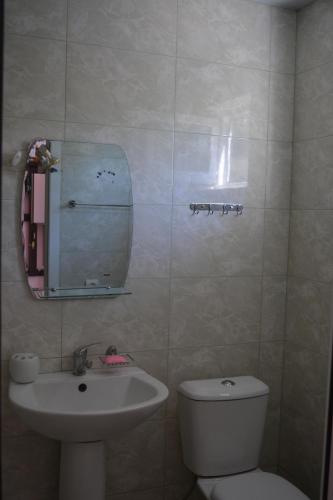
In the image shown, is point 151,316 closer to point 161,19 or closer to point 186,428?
point 186,428

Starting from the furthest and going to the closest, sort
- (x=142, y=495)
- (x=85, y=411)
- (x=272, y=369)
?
1. (x=272, y=369)
2. (x=142, y=495)
3. (x=85, y=411)

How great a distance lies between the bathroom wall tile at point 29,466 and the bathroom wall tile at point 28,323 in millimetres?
396

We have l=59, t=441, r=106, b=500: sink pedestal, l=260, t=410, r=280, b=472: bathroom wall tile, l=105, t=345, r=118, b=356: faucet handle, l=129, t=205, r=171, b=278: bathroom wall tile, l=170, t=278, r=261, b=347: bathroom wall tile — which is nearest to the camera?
l=59, t=441, r=106, b=500: sink pedestal

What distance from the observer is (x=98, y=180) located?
2.22m

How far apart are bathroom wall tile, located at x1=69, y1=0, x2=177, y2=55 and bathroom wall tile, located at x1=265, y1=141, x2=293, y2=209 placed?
2.37 ft

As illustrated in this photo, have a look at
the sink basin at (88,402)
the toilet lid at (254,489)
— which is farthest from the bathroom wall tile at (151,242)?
the toilet lid at (254,489)

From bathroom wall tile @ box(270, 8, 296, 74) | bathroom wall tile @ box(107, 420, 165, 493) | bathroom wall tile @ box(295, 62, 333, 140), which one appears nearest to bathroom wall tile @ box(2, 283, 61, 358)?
bathroom wall tile @ box(107, 420, 165, 493)

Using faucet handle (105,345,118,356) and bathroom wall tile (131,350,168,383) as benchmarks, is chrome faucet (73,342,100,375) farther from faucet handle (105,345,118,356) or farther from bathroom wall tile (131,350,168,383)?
Result: bathroom wall tile (131,350,168,383)

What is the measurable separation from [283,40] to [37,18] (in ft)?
4.04

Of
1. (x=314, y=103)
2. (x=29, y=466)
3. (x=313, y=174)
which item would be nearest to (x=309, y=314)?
(x=313, y=174)

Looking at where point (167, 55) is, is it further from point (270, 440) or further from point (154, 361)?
point (270, 440)

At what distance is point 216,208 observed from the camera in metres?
2.42

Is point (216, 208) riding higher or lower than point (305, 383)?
higher

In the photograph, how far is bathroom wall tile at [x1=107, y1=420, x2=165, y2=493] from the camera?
7.65 ft
